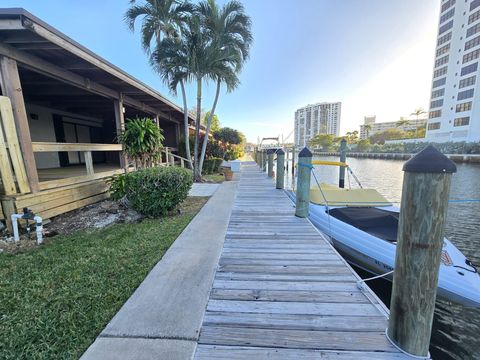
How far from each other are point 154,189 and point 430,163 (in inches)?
176

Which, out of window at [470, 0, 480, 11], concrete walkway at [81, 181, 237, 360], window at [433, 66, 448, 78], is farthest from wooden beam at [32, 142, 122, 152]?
window at [433, 66, 448, 78]

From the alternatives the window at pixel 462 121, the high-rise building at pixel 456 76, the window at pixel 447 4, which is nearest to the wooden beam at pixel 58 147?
the high-rise building at pixel 456 76

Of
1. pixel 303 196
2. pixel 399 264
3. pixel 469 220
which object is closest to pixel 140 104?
pixel 303 196

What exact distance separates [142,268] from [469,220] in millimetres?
9501

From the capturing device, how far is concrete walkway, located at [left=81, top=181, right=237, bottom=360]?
5.09 ft

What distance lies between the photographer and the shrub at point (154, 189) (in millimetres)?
4578

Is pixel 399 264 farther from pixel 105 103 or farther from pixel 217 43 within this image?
pixel 105 103

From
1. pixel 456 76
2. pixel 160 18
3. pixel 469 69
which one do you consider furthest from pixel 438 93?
pixel 160 18

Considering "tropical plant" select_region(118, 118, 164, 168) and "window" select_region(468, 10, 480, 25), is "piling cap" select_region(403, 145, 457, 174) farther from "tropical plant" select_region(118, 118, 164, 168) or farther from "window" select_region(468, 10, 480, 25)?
"window" select_region(468, 10, 480, 25)

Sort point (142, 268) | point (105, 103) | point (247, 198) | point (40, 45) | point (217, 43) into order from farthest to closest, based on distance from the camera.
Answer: point (105, 103) → point (217, 43) → point (247, 198) → point (40, 45) → point (142, 268)

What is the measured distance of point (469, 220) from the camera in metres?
6.92

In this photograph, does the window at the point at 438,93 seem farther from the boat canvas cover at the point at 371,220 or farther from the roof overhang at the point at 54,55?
the roof overhang at the point at 54,55

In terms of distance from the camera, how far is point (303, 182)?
4316mm

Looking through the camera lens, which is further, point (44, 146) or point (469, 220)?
point (469, 220)
